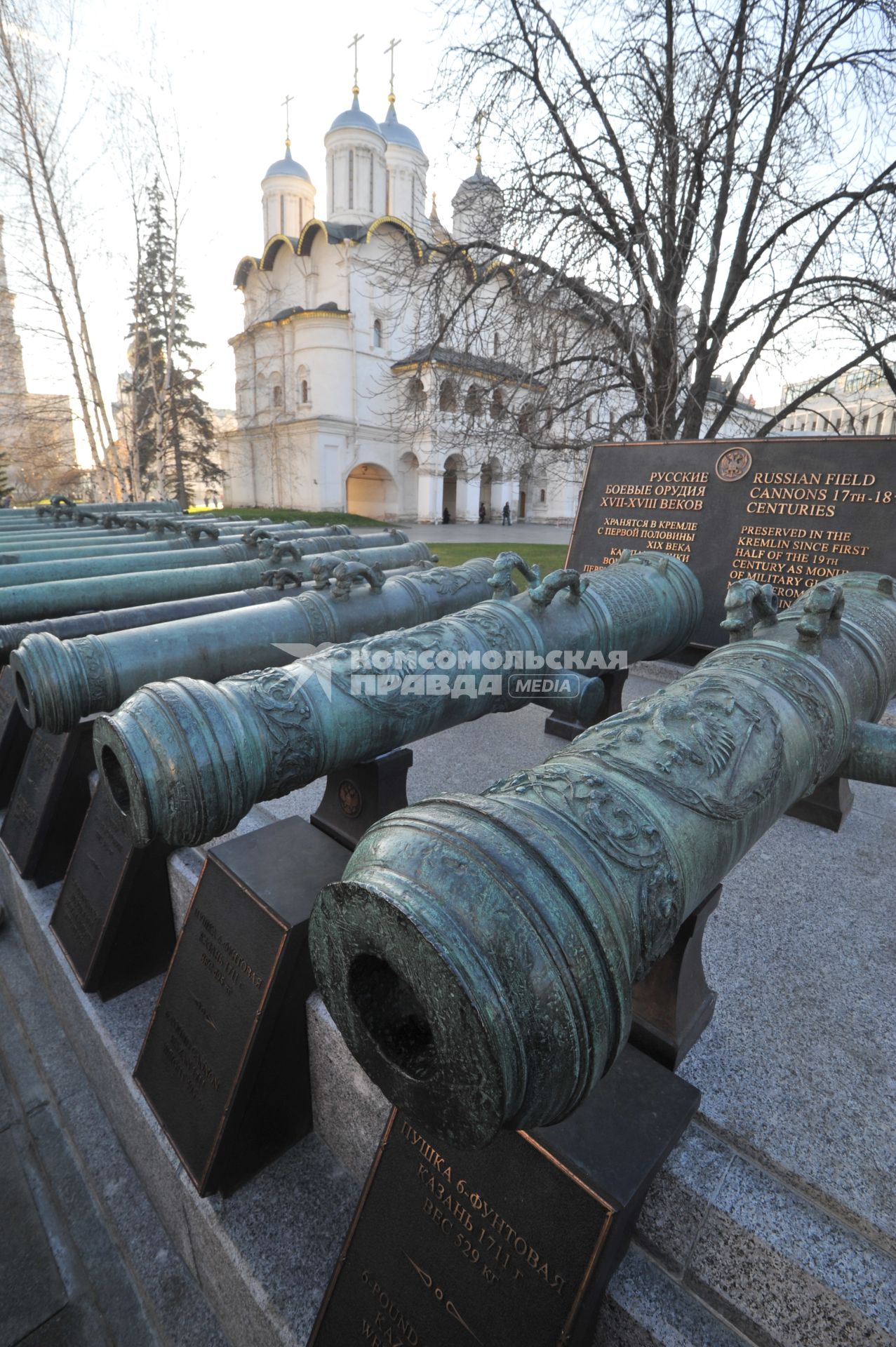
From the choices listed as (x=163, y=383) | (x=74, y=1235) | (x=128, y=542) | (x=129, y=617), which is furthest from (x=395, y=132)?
(x=74, y=1235)

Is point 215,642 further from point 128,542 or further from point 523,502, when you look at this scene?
point 523,502

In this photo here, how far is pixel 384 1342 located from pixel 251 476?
34.4 meters

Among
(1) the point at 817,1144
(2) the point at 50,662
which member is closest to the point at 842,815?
(1) the point at 817,1144

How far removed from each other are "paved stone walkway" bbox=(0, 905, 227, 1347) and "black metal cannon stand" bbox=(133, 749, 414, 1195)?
1.71 ft

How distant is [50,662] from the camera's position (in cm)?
229

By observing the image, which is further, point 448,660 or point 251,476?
point 251,476

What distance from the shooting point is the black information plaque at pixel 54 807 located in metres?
3.00

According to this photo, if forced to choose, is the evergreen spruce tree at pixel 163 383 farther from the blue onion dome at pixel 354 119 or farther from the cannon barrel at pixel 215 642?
the cannon barrel at pixel 215 642

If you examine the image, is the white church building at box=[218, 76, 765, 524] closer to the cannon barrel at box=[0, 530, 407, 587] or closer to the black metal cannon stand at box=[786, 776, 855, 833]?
the cannon barrel at box=[0, 530, 407, 587]

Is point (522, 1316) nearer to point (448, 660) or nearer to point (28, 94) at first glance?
point (448, 660)

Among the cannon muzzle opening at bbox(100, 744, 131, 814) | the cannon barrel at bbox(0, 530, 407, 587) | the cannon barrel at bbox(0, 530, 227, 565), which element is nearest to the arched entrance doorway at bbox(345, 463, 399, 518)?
the cannon barrel at bbox(0, 530, 227, 565)

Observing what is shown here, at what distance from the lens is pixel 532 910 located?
852 mm

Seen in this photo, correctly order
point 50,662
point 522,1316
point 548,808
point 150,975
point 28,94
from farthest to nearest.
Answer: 1. point 28,94
2. point 150,975
3. point 50,662
4. point 522,1316
5. point 548,808

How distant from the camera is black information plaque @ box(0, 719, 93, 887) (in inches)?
118
